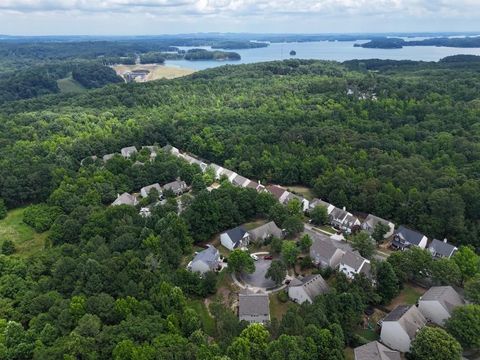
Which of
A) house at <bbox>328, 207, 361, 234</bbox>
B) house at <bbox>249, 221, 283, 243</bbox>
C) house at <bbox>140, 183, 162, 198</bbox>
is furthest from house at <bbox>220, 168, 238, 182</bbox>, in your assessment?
house at <bbox>328, 207, 361, 234</bbox>

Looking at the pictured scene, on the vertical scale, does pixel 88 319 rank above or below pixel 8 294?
above

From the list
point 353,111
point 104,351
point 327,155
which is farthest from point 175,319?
point 353,111

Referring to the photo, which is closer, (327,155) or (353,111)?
(327,155)

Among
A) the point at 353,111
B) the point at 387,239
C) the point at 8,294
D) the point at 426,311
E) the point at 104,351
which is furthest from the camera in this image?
the point at 353,111

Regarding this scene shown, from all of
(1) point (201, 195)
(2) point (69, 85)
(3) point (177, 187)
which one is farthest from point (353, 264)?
(2) point (69, 85)

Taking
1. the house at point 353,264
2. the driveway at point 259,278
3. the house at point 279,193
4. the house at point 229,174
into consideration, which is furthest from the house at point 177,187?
the house at point 353,264

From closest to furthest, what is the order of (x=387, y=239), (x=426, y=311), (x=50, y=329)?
(x=50, y=329), (x=426, y=311), (x=387, y=239)

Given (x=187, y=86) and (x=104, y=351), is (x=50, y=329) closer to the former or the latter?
(x=104, y=351)
